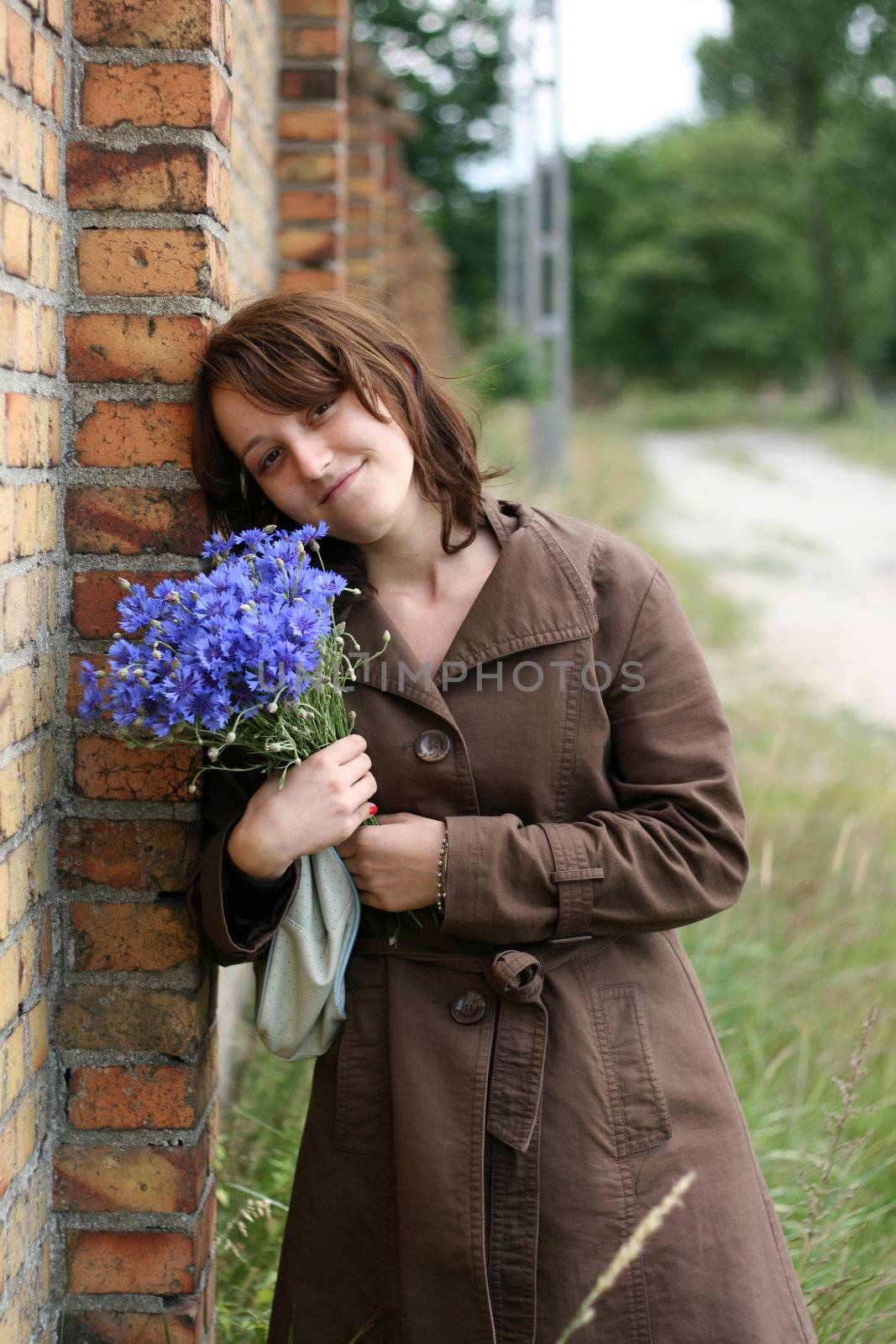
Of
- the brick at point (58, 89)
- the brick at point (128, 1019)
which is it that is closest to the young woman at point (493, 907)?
the brick at point (128, 1019)

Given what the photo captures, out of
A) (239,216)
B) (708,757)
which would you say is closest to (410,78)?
(239,216)

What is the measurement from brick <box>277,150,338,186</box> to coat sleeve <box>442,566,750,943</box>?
106 inches

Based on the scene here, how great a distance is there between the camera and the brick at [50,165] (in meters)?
1.59

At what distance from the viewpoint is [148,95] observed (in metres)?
1.68

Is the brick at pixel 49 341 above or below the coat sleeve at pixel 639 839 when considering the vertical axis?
above

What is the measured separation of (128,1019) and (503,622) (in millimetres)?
766

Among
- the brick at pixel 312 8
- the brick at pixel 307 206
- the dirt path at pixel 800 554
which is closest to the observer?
the brick at pixel 312 8

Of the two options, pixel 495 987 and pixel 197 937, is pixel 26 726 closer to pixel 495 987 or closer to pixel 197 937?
pixel 197 937

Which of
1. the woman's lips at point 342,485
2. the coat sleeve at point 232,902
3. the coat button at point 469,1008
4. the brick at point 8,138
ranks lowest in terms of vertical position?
the coat button at point 469,1008

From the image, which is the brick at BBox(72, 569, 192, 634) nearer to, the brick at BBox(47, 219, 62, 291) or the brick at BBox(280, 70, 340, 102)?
the brick at BBox(47, 219, 62, 291)

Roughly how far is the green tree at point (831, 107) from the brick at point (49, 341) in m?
26.7

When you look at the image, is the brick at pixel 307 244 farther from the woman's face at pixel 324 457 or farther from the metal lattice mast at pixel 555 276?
the metal lattice mast at pixel 555 276

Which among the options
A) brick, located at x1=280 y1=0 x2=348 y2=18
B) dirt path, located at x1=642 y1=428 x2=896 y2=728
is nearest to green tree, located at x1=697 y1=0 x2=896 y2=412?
dirt path, located at x1=642 y1=428 x2=896 y2=728

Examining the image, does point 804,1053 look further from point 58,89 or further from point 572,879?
point 58,89
